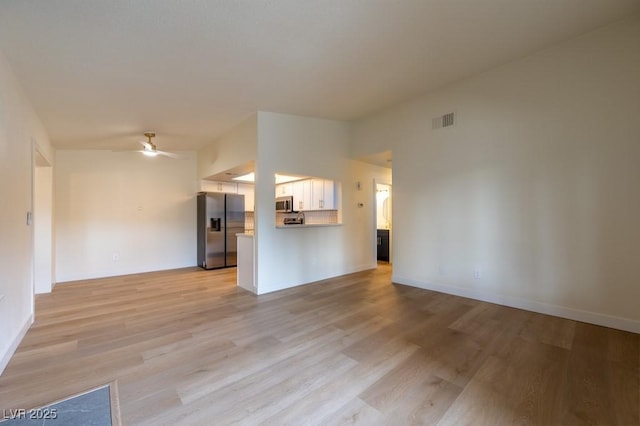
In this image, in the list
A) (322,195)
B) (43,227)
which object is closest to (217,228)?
(322,195)

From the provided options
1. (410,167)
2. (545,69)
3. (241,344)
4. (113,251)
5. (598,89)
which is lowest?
(241,344)

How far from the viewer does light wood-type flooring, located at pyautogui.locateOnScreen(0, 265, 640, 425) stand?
1586 millimetres

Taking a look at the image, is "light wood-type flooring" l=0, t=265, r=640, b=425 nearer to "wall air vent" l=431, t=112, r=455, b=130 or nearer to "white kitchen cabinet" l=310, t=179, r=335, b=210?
"white kitchen cabinet" l=310, t=179, r=335, b=210

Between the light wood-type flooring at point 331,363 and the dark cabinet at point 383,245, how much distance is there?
10.5 feet

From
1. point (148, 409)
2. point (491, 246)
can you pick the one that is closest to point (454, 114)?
point (491, 246)

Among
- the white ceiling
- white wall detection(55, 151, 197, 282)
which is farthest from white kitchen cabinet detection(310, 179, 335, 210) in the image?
white wall detection(55, 151, 197, 282)

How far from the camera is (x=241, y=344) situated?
242 cm

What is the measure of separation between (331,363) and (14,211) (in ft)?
10.2

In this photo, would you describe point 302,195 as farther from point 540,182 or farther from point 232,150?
point 540,182

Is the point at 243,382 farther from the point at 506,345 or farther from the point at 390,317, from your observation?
the point at 506,345

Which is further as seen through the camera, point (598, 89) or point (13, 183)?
point (598, 89)

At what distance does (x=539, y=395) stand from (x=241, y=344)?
2.21m

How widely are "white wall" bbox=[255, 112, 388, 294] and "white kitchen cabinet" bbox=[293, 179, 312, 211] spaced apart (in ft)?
3.45

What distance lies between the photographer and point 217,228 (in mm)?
6055
